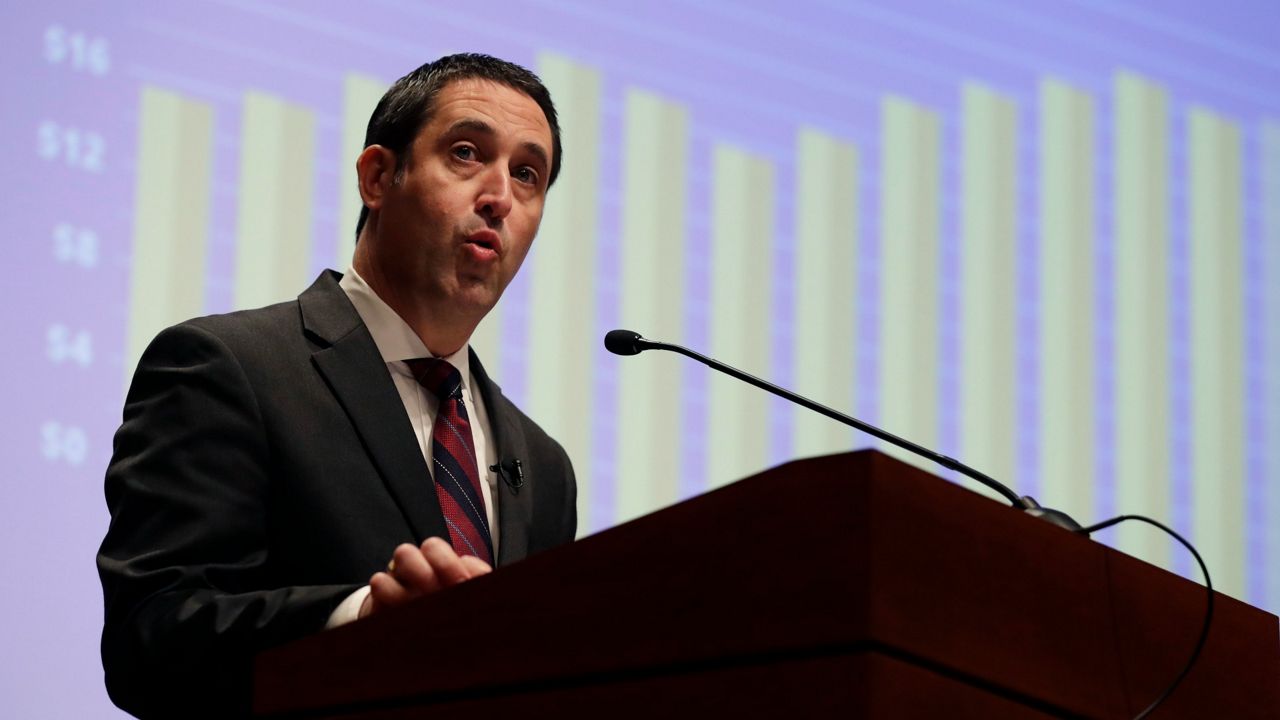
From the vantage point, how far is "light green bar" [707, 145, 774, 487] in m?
4.12

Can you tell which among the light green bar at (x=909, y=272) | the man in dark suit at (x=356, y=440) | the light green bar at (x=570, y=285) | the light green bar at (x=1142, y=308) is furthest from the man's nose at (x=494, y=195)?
the light green bar at (x=1142, y=308)

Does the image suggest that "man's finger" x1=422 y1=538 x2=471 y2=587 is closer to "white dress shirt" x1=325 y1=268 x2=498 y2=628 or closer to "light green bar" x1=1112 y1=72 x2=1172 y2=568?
"white dress shirt" x1=325 y1=268 x2=498 y2=628

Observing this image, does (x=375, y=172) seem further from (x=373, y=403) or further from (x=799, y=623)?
(x=799, y=623)

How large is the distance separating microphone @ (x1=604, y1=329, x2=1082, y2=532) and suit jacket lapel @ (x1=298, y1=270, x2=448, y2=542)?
0.33 meters

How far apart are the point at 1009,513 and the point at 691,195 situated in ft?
9.78

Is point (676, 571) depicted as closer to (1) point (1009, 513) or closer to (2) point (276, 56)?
(1) point (1009, 513)

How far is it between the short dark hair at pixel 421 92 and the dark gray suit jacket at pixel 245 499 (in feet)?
1.12

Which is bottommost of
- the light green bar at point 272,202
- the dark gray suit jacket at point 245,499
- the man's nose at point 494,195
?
the dark gray suit jacket at point 245,499

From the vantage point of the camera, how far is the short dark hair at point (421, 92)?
2502 millimetres

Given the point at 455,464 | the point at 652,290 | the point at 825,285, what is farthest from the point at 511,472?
the point at 825,285

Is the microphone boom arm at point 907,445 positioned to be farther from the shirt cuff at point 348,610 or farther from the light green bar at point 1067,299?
the light green bar at point 1067,299

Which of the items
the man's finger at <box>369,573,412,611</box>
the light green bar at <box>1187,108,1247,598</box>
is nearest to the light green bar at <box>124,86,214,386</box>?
the man's finger at <box>369,573,412,611</box>

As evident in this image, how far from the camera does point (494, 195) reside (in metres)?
2.41

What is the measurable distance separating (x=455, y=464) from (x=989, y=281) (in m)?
2.74
